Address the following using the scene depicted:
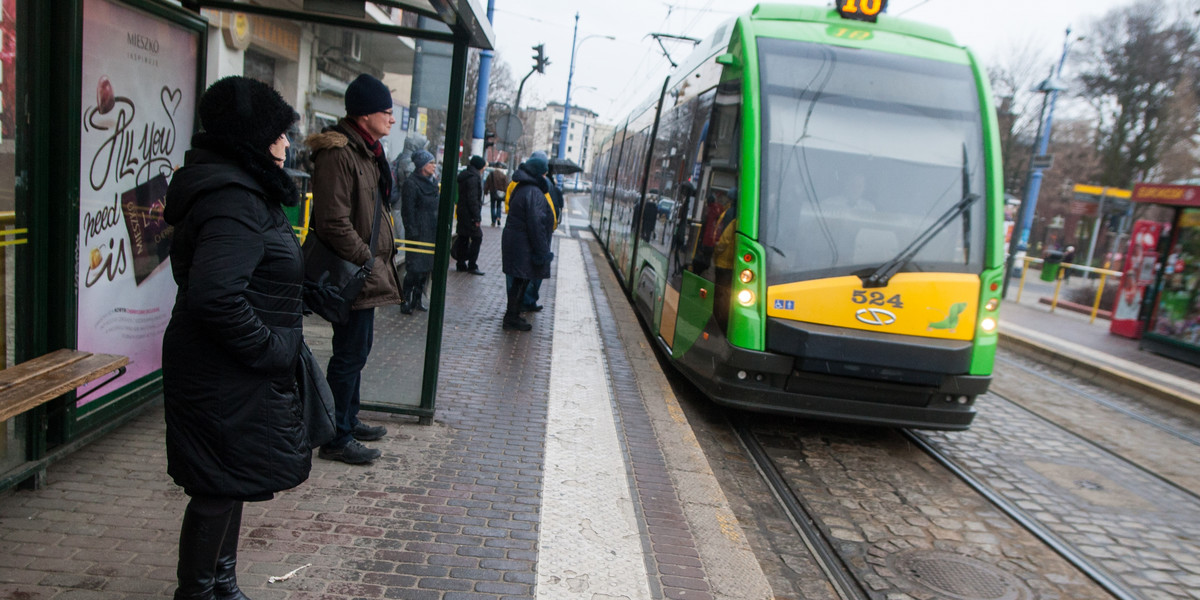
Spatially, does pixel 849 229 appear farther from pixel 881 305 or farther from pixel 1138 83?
pixel 1138 83

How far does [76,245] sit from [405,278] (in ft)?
9.43

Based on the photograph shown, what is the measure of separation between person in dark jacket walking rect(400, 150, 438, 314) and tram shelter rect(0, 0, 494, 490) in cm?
33

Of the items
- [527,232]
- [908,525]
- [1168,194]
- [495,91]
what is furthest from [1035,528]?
[495,91]

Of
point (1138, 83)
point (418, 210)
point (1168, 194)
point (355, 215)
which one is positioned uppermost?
point (1138, 83)

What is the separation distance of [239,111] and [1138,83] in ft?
121

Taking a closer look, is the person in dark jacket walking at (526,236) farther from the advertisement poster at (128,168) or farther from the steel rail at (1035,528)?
the steel rail at (1035,528)

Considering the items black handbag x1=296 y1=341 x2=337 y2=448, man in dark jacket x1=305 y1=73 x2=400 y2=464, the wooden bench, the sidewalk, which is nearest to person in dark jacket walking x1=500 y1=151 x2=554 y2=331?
the sidewalk

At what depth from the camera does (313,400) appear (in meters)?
2.79


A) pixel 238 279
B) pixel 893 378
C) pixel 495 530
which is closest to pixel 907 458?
pixel 893 378

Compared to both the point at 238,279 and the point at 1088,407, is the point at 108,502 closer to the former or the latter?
the point at 238,279

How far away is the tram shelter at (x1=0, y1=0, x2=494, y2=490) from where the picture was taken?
3.40 m

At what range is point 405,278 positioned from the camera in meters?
6.43

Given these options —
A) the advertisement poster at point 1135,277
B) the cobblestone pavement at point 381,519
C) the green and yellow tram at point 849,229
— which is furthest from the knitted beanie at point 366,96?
the advertisement poster at point 1135,277

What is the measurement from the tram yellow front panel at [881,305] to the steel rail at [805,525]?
3.40 ft
